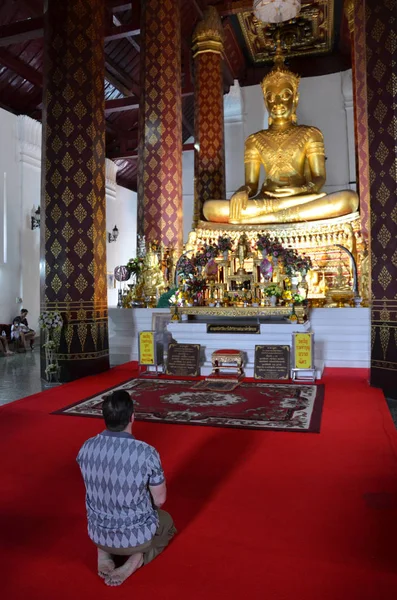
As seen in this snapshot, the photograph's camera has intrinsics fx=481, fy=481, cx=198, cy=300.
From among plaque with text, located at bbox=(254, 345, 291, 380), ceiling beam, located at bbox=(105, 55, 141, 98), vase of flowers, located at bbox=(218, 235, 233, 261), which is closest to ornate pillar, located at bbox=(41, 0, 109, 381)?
vase of flowers, located at bbox=(218, 235, 233, 261)

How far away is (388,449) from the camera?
2824mm

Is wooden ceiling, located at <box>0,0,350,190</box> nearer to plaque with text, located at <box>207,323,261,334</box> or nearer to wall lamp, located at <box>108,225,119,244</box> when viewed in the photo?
wall lamp, located at <box>108,225,119,244</box>

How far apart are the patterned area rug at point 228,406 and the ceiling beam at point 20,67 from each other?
835 cm

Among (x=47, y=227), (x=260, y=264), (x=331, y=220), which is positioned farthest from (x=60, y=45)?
(x=331, y=220)

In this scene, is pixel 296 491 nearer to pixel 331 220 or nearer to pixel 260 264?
pixel 260 264

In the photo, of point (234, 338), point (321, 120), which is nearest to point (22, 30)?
point (234, 338)

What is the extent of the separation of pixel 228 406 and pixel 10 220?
27.7ft

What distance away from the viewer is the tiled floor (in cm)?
445

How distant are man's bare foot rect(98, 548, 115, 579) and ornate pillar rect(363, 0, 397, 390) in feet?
11.5

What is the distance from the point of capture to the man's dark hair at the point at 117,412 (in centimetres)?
157

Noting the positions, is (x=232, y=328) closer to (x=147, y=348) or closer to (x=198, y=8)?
(x=147, y=348)

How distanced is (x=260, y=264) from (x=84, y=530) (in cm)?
451

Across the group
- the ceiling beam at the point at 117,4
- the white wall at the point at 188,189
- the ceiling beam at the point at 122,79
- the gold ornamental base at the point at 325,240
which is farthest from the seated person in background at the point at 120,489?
the white wall at the point at 188,189

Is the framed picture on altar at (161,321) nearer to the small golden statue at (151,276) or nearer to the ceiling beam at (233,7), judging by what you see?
the small golden statue at (151,276)
